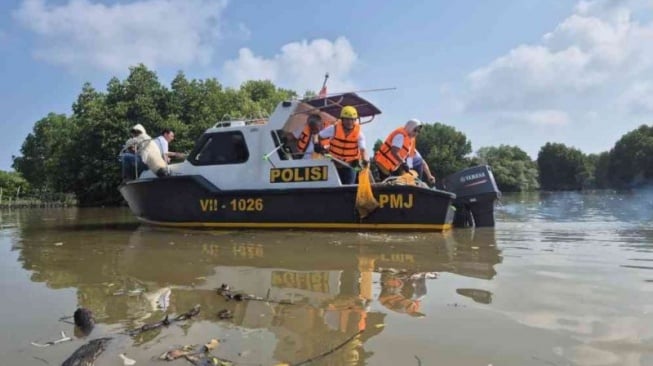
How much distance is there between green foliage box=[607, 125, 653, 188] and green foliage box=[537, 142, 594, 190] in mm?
14314

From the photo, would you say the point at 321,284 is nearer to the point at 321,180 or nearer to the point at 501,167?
the point at 321,180

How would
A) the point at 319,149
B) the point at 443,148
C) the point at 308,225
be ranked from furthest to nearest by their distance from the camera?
the point at 443,148
the point at 319,149
the point at 308,225

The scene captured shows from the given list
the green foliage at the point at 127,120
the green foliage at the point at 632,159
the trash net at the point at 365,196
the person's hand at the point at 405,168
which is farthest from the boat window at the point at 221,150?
the green foliage at the point at 632,159

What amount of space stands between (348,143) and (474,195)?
7.95ft

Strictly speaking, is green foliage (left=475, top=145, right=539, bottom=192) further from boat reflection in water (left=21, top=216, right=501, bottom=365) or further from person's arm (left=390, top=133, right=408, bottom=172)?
boat reflection in water (left=21, top=216, right=501, bottom=365)

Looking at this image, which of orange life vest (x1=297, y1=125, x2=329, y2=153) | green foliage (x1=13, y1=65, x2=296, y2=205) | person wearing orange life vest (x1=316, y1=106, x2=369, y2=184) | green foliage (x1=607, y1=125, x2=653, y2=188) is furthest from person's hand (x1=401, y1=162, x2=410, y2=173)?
green foliage (x1=607, y1=125, x2=653, y2=188)

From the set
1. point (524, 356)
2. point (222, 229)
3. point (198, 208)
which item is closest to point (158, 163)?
point (198, 208)

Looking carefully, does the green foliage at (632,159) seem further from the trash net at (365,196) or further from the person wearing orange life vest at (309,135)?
the trash net at (365,196)

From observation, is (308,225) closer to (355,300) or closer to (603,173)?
(355,300)

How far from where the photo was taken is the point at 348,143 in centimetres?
912

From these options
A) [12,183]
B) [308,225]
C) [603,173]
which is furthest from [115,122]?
[603,173]

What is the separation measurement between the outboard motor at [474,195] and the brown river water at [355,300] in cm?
222

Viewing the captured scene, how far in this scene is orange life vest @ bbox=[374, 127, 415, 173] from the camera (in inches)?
364

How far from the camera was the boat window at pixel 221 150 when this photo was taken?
980cm
